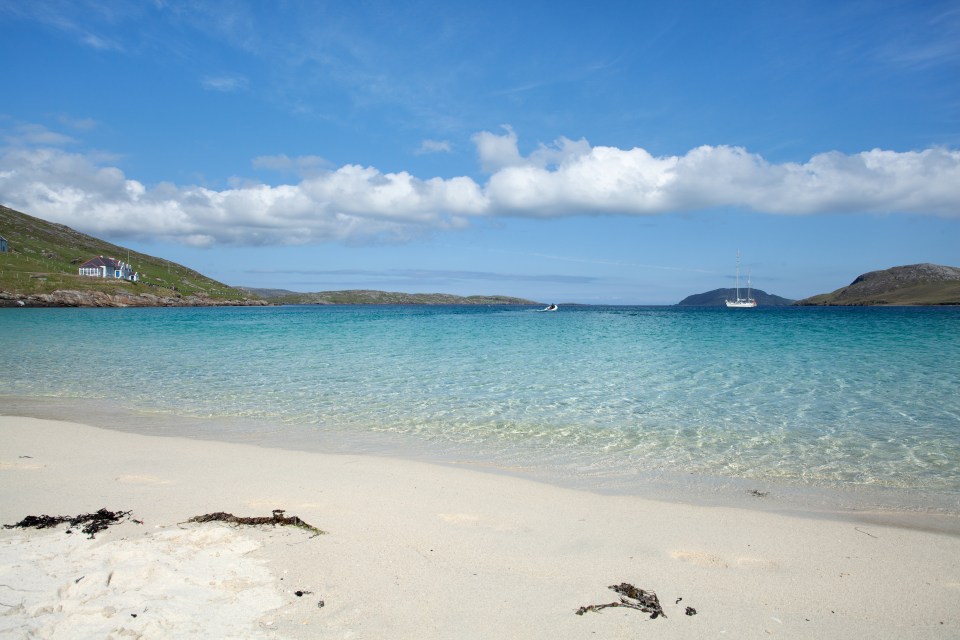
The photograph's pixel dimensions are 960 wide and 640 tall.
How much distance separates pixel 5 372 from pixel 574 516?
81.4 ft

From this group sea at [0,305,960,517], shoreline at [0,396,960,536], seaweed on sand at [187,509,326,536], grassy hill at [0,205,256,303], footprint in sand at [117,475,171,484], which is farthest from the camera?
grassy hill at [0,205,256,303]

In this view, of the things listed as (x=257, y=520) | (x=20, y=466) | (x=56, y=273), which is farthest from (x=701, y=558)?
(x=56, y=273)

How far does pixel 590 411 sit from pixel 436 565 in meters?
9.16

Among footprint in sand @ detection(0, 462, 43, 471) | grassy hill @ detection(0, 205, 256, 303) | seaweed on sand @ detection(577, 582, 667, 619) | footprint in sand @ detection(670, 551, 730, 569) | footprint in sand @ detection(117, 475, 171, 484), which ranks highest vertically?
grassy hill @ detection(0, 205, 256, 303)

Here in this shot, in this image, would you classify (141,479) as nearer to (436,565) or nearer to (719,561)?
(436,565)

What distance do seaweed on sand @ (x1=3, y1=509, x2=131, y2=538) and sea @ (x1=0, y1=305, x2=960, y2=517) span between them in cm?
432

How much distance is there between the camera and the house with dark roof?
503ft

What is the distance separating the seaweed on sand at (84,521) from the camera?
230 inches

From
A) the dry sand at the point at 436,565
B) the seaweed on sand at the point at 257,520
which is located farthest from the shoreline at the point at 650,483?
the seaweed on sand at the point at 257,520

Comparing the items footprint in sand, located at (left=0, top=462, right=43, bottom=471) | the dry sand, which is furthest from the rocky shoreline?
the dry sand

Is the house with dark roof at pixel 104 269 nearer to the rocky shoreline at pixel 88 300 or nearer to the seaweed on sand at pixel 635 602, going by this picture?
the rocky shoreline at pixel 88 300

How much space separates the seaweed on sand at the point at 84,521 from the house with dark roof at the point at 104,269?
576ft

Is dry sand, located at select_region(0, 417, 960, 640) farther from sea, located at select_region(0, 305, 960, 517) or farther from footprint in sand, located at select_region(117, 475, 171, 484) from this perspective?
sea, located at select_region(0, 305, 960, 517)

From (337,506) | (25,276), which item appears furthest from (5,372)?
(25,276)
